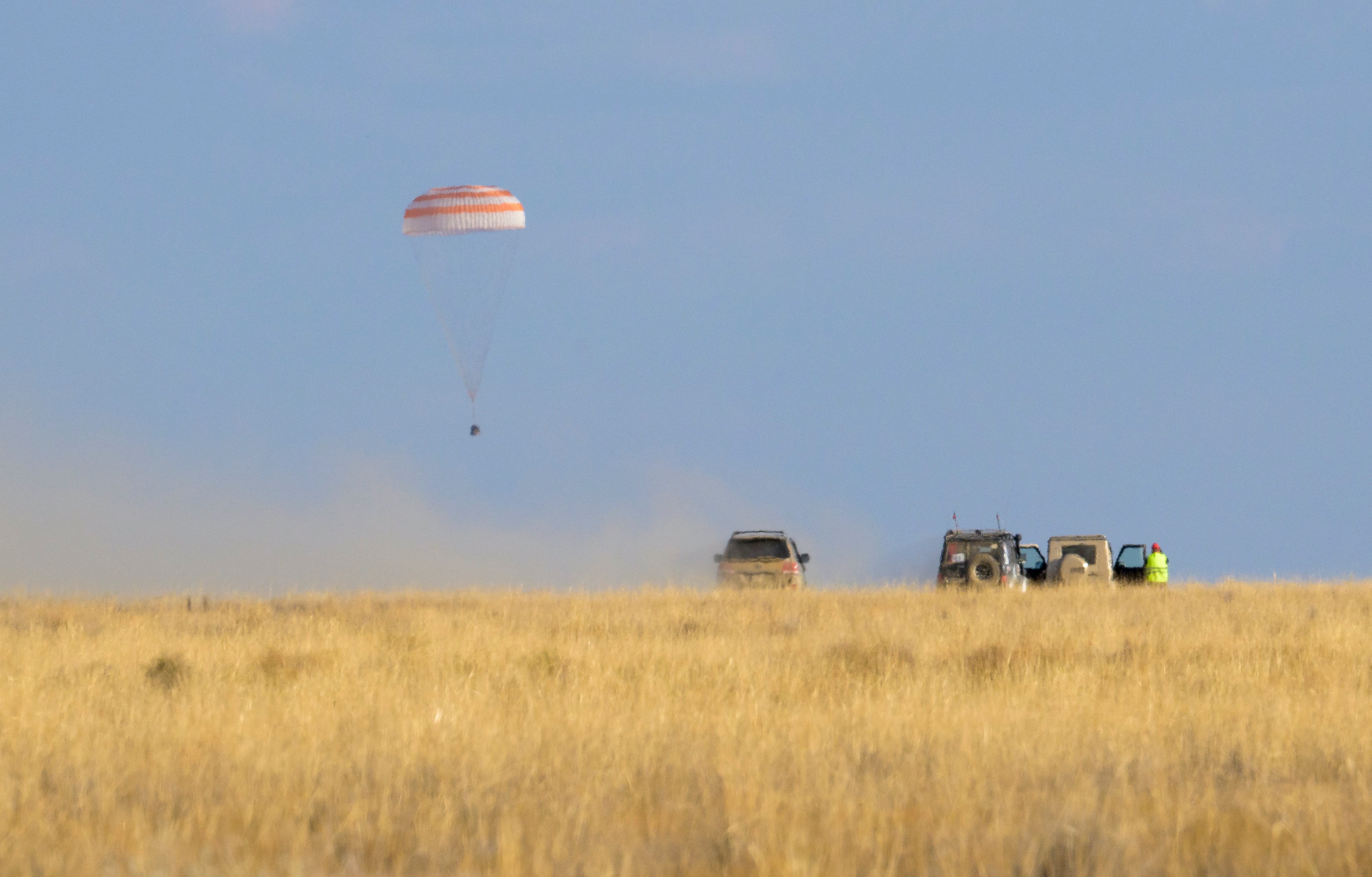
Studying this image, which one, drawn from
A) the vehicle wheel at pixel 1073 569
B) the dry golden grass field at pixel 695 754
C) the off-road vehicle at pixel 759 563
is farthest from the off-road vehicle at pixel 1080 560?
the dry golden grass field at pixel 695 754

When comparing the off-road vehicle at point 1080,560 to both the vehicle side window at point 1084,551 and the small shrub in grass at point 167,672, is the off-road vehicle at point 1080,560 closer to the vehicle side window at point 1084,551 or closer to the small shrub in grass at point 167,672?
the vehicle side window at point 1084,551

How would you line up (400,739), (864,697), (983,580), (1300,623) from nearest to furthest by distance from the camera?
1. (400,739)
2. (864,697)
3. (1300,623)
4. (983,580)

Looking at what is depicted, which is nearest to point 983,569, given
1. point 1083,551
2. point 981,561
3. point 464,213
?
point 981,561

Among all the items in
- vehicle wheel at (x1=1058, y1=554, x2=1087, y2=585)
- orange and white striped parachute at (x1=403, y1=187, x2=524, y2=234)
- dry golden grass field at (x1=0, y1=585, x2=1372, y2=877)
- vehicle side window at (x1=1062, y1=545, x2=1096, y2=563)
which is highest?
orange and white striped parachute at (x1=403, y1=187, x2=524, y2=234)

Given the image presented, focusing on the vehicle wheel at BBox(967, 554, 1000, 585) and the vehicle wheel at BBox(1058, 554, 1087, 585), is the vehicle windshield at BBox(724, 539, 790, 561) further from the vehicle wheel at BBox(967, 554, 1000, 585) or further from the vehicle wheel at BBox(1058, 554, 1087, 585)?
the vehicle wheel at BBox(1058, 554, 1087, 585)

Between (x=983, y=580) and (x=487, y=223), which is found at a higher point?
Result: (x=487, y=223)

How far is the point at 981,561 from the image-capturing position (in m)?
26.2

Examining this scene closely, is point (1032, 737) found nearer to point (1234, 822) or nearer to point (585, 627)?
point (1234, 822)

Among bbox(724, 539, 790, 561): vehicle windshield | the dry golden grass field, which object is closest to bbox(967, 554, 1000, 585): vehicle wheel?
bbox(724, 539, 790, 561): vehicle windshield

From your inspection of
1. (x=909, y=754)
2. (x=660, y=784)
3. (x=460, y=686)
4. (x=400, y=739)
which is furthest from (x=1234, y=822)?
(x=460, y=686)

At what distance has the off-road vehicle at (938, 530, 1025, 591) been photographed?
85.6ft

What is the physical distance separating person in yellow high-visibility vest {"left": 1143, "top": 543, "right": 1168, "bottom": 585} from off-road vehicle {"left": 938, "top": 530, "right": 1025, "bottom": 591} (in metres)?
3.52

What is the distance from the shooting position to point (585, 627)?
18.4m

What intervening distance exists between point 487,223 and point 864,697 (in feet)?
70.4
